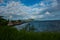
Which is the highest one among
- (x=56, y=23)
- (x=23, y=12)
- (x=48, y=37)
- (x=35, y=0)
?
(x=35, y=0)

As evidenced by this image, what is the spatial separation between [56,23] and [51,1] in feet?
1.01

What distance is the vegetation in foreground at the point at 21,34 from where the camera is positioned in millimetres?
2268

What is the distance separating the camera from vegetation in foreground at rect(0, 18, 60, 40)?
2.27 metres

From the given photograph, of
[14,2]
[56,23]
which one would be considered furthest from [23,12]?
Answer: [56,23]

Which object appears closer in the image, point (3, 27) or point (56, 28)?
point (56, 28)

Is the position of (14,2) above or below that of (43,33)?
above

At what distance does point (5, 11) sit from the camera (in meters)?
2.44

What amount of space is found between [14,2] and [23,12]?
19 centimetres

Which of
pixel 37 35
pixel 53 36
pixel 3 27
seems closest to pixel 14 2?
pixel 3 27

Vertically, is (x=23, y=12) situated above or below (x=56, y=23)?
above

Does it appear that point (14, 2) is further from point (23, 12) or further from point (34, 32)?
point (34, 32)

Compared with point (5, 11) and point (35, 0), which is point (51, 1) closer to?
point (35, 0)

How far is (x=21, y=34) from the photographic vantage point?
234 cm

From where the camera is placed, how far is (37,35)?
2301mm
